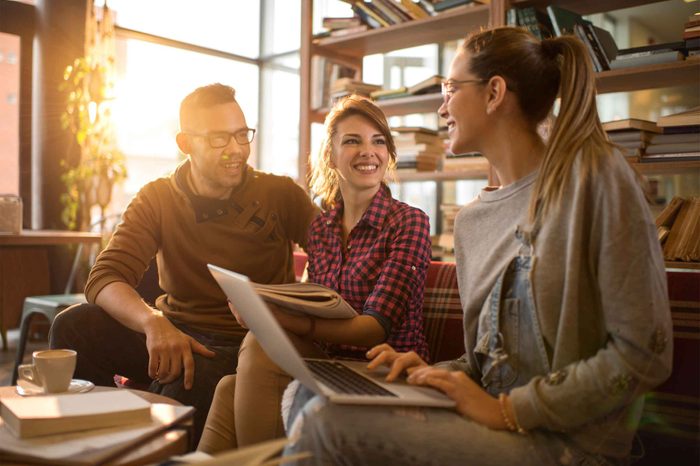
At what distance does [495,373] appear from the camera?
120 centimetres

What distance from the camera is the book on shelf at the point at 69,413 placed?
99 centimetres

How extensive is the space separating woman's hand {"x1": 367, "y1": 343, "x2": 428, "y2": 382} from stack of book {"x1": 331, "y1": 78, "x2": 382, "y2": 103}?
2221 mm

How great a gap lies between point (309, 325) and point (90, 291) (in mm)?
757

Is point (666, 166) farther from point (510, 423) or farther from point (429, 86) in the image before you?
point (510, 423)

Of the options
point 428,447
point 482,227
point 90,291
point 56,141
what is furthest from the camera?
point 56,141

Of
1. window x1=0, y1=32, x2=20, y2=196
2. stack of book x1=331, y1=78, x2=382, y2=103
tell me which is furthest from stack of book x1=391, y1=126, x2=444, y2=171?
window x1=0, y1=32, x2=20, y2=196

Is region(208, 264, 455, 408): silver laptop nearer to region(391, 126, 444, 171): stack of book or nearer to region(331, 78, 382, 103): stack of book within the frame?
region(391, 126, 444, 171): stack of book

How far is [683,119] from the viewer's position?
224cm

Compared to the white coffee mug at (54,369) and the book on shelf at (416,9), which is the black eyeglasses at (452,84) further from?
the book on shelf at (416,9)

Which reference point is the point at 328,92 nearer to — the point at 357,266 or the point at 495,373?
the point at 357,266

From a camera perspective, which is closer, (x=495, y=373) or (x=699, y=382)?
(x=495, y=373)

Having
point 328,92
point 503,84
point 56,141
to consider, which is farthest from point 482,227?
point 56,141

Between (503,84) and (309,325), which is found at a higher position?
(503,84)

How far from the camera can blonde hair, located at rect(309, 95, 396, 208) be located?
1.86 meters
